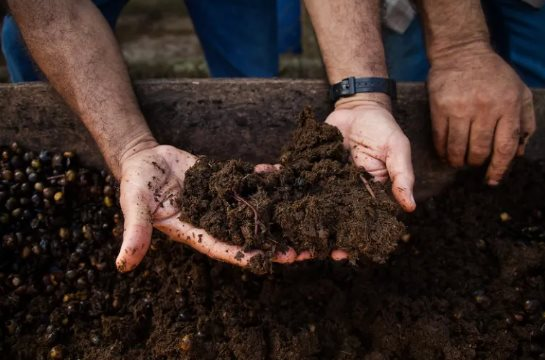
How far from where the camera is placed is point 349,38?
2436mm

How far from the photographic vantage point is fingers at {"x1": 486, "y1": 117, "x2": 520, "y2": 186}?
2297mm

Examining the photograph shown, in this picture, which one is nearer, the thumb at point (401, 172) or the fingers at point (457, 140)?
the thumb at point (401, 172)

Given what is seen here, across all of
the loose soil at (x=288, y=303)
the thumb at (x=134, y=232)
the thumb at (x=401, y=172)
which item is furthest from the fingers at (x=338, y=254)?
the thumb at (x=134, y=232)

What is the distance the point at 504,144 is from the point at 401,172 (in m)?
0.87

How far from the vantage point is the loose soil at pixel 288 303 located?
1.98 metres

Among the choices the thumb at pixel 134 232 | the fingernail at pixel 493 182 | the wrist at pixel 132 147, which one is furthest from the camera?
the fingernail at pixel 493 182

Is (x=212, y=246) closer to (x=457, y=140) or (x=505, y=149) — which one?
(x=457, y=140)

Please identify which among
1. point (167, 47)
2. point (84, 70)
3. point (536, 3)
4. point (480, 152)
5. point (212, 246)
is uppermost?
point (84, 70)

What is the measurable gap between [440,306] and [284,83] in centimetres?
139

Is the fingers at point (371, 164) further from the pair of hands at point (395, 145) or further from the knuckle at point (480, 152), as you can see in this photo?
the knuckle at point (480, 152)

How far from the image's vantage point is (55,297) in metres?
2.24

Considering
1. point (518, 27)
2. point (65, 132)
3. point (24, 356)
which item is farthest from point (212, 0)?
point (24, 356)

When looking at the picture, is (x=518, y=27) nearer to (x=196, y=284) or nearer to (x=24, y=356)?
(x=196, y=284)

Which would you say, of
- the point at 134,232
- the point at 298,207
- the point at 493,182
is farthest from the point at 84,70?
the point at 493,182
